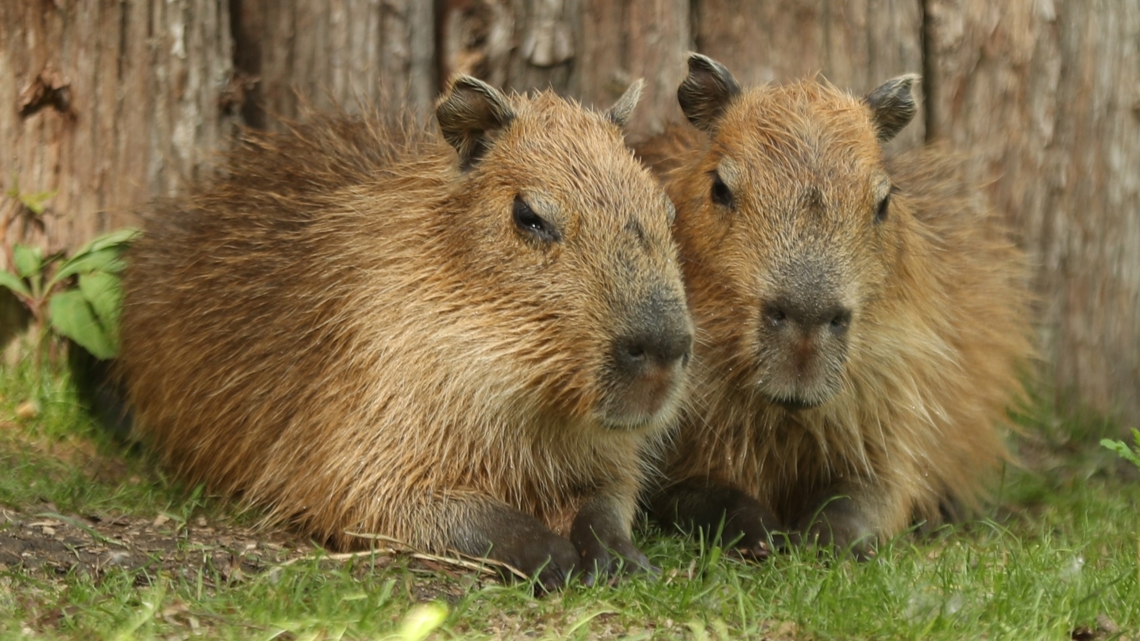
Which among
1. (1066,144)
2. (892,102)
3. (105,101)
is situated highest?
(105,101)

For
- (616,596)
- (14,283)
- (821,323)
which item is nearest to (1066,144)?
(821,323)

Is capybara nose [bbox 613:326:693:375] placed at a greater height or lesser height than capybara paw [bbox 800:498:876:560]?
greater

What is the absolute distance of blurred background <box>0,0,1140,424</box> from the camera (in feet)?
18.9

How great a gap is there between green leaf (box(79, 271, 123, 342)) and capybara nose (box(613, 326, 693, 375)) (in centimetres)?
246

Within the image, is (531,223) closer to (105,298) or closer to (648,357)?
(648,357)

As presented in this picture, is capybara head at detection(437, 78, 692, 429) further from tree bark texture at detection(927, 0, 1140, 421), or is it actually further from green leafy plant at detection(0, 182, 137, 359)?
tree bark texture at detection(927, 0, 1140, 421)

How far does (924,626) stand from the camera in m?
3.73

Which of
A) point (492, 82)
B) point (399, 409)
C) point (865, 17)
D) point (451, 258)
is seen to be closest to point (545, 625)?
point (399, 409)

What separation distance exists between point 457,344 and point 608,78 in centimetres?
208

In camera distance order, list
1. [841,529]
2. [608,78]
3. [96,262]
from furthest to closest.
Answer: [608,78], [96,262], [841,529]

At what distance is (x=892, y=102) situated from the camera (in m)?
5.00

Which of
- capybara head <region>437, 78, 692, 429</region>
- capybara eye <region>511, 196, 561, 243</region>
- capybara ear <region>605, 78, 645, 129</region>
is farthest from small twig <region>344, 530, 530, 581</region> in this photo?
capybara ear <region>605, 78, 645, 129</region>

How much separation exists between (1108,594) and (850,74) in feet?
9.04

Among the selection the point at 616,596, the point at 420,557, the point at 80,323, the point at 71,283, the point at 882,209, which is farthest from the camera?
the point at 71,283
